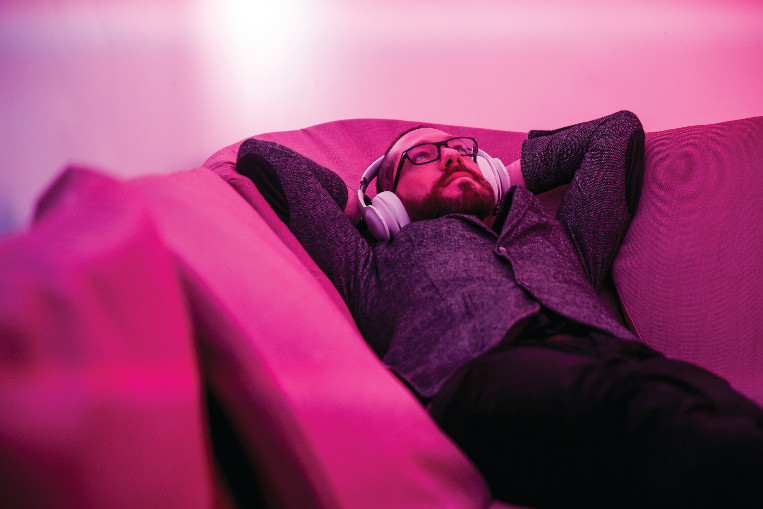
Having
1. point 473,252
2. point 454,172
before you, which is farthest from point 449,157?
point 473,252

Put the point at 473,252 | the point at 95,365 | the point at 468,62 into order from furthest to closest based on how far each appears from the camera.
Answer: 1. the point at 468,62
2. the point at 473,252
3. the point at 95,365

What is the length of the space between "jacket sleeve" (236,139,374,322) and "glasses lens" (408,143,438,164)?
0.83ft

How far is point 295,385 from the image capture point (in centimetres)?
71

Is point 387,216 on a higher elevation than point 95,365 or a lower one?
lower

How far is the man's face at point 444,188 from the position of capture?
1.34 metres

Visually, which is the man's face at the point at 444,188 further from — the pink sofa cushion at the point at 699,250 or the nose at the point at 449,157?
the pink sofa cushion at the point at 699,250

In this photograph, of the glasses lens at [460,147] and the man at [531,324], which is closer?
the man at [531,324]

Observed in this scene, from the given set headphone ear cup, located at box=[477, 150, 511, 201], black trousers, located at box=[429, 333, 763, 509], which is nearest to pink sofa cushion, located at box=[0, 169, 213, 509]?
black trousers, located at box=[429, 333, 763, 509]

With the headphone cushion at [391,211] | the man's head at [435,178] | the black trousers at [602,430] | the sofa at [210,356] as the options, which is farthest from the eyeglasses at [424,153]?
the black trousers at [602,430]

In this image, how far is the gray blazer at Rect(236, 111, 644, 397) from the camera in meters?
0.99

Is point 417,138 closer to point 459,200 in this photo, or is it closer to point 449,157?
point 449,157

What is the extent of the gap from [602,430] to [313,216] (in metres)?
0.70

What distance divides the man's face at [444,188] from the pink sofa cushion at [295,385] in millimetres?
513

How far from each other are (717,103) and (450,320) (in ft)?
5.22
